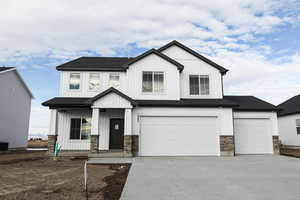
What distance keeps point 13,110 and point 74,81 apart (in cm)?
982

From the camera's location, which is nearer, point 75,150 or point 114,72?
point 75,150

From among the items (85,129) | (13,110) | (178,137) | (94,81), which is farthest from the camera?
(13,110)

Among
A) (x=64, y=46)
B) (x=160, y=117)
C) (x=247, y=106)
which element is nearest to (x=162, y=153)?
(x=160, y=117)

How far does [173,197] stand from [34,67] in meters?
23.2

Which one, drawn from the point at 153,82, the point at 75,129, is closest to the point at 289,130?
the point at 153,82

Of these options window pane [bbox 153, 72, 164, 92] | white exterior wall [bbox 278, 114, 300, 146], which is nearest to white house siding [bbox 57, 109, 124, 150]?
window pane [bbox 153, 72, 164, 92]

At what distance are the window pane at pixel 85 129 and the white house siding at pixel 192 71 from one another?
745 cm

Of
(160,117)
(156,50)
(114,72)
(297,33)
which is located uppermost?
(297,33)

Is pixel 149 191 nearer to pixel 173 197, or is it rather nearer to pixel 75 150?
pixel 173 197

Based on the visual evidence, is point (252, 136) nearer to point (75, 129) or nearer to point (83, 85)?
point (75, 129)

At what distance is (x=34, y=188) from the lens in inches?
231

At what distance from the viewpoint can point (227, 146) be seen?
14.0 metres

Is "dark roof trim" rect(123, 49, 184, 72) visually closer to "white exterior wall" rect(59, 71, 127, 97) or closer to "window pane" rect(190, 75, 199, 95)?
"window pane" rect(190, 75, 199, 95)

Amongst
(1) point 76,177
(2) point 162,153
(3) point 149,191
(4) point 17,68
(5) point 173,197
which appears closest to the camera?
(5) point 173,197
